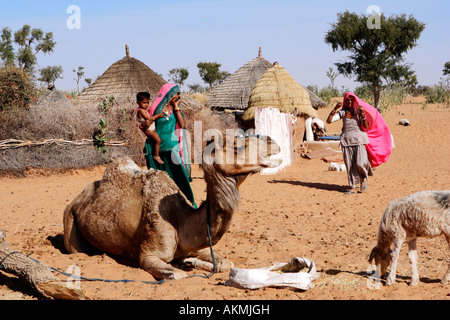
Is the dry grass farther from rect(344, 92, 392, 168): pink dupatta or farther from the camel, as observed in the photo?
the camel

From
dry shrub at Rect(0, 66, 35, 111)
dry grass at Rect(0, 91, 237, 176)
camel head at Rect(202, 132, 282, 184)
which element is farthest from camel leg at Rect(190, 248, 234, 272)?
dry shrub at Rect(0, 66, 35, 111)

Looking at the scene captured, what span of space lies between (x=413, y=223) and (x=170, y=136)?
3.04m

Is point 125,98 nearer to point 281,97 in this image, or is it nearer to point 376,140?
point 281,97

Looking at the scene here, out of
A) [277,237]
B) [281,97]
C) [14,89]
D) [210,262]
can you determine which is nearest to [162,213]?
[210,262]

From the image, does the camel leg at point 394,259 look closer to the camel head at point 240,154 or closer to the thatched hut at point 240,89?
the camel head at point 240,154

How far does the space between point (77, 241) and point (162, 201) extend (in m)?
1.51

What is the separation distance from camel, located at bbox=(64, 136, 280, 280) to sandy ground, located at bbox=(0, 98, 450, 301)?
0.78 feet

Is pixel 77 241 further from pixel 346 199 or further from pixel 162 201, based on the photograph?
pixel 346 199

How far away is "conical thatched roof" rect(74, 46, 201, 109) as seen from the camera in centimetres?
1786

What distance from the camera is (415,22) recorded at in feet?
99.2

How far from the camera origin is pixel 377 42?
99.1ft

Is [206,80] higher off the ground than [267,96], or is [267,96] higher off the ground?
[206,80]
